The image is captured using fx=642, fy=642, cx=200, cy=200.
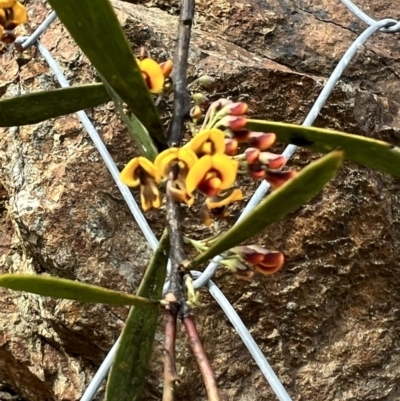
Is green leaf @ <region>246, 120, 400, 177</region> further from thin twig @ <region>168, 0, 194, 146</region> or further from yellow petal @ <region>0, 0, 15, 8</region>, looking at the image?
yellow petal @ <region>0, 0, 15, 8</region>

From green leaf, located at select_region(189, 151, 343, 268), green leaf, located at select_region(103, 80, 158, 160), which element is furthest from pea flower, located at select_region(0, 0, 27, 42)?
green leaf, located at select_region(189, 151, 343, 268)

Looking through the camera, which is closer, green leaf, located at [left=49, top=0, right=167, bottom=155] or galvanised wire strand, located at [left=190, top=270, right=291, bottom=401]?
green leaf, located at [left=49, top=0, right=167, bottom=155]

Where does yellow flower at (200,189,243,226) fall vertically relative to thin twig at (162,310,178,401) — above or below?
above

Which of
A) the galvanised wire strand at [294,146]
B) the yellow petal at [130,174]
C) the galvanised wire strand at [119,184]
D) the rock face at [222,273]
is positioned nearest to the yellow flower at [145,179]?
the yellow petal at [130,174]

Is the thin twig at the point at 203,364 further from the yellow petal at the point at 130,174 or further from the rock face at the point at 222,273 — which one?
the rock face at the point at 222,273

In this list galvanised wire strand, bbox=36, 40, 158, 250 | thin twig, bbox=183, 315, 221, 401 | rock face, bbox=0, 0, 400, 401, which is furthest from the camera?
rock face, bbox=0, 0, 400, 401

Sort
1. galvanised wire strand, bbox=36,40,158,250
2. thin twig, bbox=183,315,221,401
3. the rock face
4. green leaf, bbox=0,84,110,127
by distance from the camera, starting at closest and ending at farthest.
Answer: thin twig, bbox=183,315,221,401
green leaf, bbox=0,84,110,127
galvanised wire strand, bbox=36,40,158,250
the rock face
